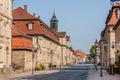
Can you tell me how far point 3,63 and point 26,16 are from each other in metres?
27.8

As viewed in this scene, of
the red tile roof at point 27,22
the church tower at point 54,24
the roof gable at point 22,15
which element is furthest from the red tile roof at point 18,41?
the church tower at point 54,24

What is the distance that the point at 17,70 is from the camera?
5541 centimetres

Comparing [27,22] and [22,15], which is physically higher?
[22,15]

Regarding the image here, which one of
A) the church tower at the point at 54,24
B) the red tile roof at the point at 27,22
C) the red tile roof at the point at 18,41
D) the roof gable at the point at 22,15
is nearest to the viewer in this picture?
the red tile roof at the point at 18,41

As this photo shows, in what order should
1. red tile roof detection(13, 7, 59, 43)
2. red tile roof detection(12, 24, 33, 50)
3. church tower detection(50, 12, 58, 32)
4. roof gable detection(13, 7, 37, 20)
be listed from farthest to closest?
church tower detection(50, 12, 58, 32) < roof gable detection(13, 7, 37, 20) < red tile roof detection(13, 7, 59, 43) < red tile roof detection(12, 24, 33, 50)

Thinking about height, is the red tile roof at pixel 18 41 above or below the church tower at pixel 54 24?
below

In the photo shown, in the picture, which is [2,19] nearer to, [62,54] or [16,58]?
[16,58]

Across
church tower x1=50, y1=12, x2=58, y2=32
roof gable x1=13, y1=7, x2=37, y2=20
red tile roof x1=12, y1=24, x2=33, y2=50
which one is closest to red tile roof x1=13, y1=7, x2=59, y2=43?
roof gable x1=13, y1=7, x2=37, y2=20

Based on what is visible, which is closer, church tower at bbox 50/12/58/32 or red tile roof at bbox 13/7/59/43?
red tile roof at bbox 13/7/59/43

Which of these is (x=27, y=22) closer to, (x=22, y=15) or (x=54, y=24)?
(x=22, y=15)

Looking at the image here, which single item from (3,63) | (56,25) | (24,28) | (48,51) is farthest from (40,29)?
(56,25)

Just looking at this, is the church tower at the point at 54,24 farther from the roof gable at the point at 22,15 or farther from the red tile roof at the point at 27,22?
the red tile roof at the point at 27,22

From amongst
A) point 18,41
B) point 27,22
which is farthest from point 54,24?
point 18,41

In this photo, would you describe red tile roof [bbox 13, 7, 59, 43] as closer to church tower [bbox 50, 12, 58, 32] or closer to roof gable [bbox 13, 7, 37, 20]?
roof gable [bbox 13, 7, 37, 20]
